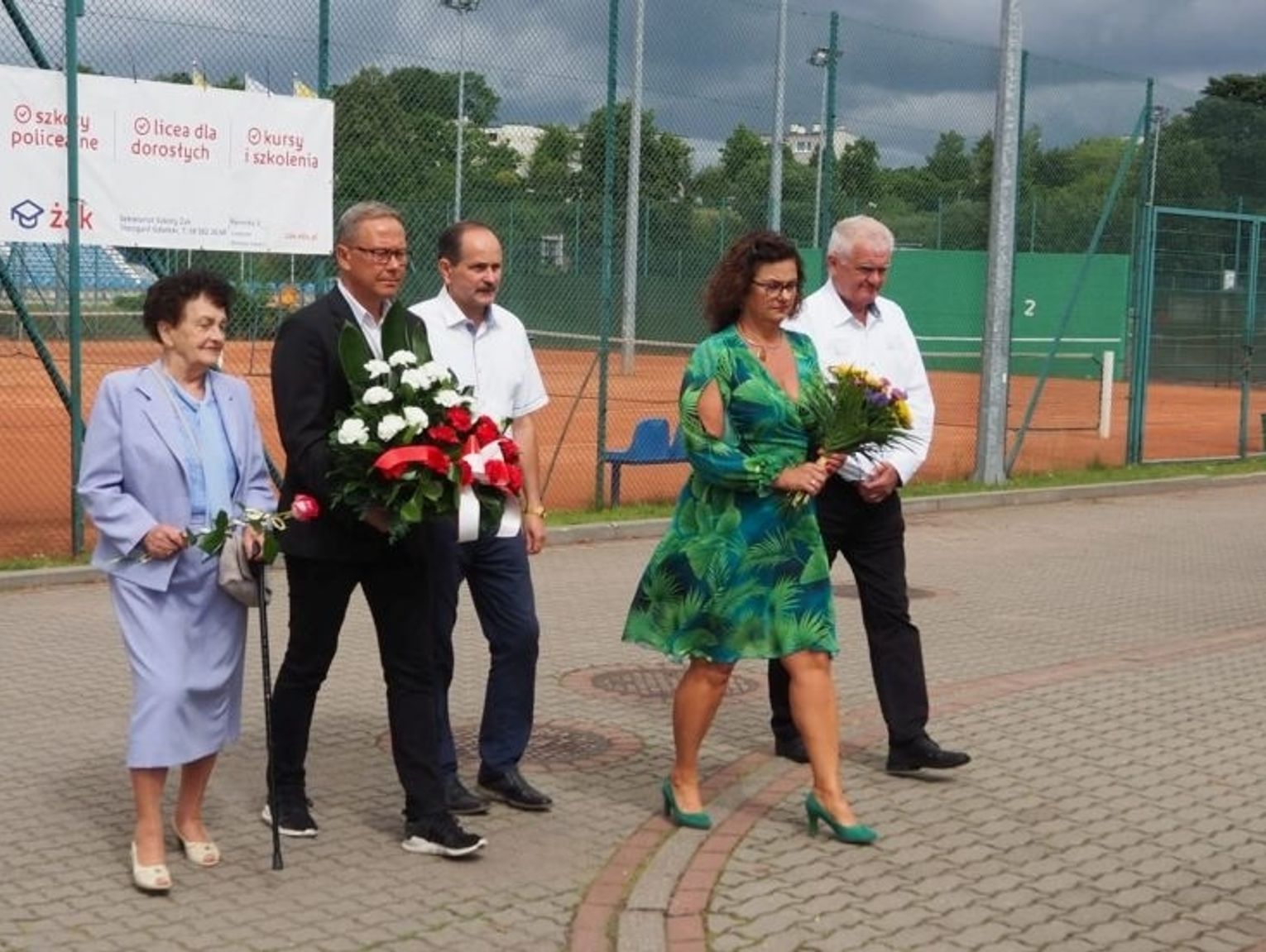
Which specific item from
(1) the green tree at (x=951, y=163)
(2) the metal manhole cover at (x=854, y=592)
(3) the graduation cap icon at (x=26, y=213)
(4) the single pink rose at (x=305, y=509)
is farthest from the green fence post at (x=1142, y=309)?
(4) the single pink rose at (x=305, y=509)

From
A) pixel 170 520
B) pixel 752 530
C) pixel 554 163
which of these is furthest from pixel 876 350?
pixel 554 163

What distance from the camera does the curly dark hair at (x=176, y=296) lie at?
5.35m

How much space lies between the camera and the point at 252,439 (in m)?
5.48

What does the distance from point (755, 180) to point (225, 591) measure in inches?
437

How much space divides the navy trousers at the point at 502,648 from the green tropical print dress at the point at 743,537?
1.73 feet

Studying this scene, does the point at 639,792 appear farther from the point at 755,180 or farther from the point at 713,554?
the point at 755,180

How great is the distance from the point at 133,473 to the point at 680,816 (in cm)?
214

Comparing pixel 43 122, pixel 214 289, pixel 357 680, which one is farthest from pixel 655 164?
pixel 214 289

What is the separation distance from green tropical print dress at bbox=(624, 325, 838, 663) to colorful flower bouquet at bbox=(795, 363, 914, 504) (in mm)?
56

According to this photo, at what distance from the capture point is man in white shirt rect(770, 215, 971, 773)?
22.0ft

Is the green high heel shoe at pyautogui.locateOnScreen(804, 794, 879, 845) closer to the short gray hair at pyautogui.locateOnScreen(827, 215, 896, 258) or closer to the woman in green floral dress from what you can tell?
the woman in green floral dress

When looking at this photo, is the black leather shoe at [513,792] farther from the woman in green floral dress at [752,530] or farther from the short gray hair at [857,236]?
the short gray hair at [857,236]

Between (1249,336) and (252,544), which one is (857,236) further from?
(1249,336)

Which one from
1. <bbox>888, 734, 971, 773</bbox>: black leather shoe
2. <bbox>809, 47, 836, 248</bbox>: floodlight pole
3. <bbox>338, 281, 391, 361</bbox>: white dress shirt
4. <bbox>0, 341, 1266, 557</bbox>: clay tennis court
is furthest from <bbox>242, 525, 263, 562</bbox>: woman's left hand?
<bbox>809, 47, 836, 248</bbox>: floodlight pole
